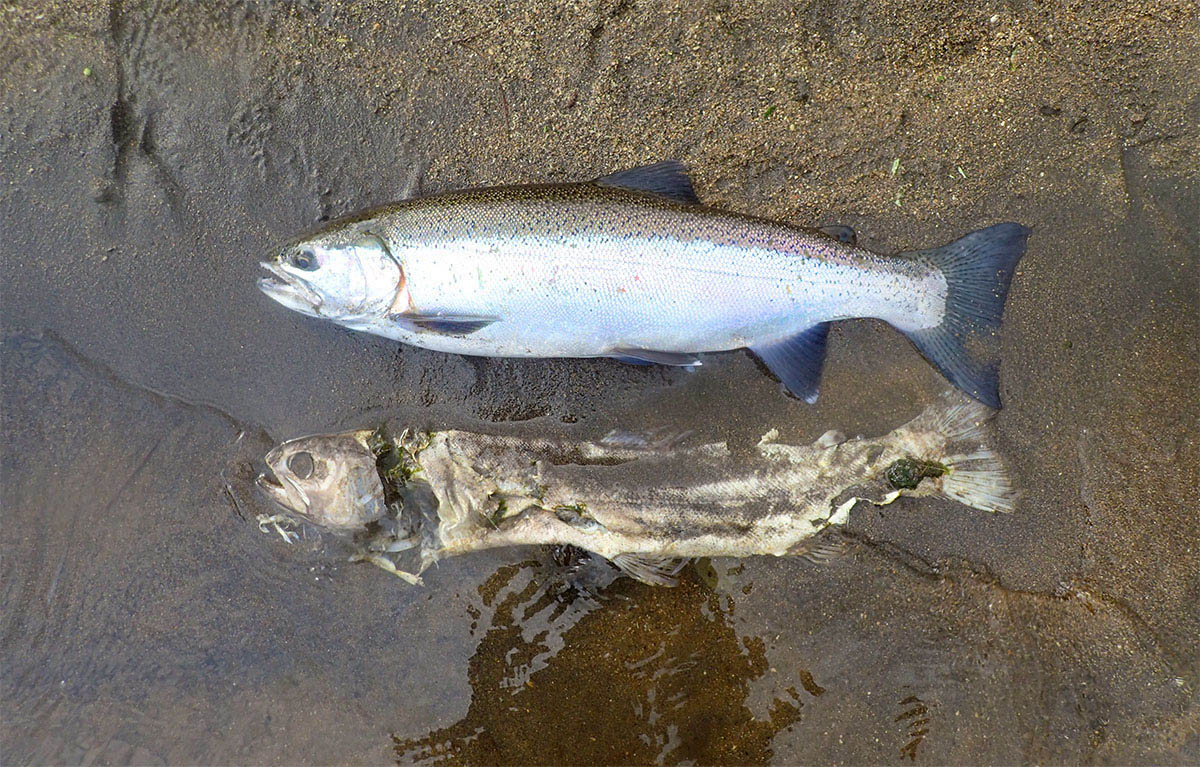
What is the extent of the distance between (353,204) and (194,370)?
124 centimetres

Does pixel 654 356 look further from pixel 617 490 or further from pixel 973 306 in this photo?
pixel 973 306

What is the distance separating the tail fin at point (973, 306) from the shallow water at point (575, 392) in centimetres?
19

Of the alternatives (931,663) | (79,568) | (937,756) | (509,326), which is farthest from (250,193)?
(937,756)

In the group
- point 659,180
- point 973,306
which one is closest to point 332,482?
point 659,180

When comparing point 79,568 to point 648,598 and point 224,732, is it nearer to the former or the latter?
point 224,732

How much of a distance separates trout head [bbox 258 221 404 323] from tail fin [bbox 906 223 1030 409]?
266 centimetres

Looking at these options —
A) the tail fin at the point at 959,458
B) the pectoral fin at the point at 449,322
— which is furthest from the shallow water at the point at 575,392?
the pectoral fin at the point at 449,322

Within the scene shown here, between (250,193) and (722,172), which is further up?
(722,172)

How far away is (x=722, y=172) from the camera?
3.36 metres

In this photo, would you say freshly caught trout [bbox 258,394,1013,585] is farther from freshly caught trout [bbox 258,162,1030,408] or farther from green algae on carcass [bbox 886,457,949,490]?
freshly caught trout [bbox 258,162,1030,408]

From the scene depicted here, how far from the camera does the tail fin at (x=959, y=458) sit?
10.1 ft

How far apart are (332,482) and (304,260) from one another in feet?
3.65

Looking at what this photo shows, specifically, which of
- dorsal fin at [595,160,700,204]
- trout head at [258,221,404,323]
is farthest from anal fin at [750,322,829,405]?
trout head at [258,221,404,323]

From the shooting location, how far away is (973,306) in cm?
315
